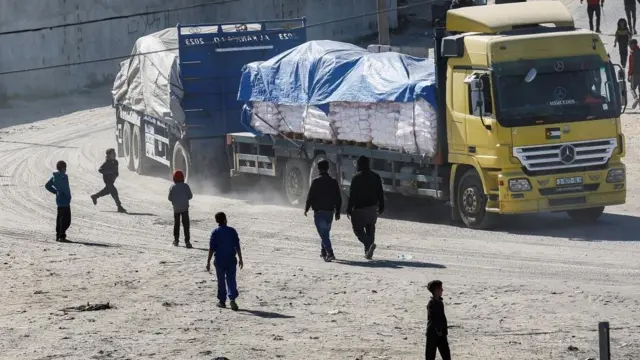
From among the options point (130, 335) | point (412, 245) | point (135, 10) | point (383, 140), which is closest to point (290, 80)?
point (383, 140)

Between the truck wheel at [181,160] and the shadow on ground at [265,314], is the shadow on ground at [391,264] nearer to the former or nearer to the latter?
the shadow on ground at [265,314]

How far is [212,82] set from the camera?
100 ft

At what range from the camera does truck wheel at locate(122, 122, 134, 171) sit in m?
36.1

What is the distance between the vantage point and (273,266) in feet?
72.7

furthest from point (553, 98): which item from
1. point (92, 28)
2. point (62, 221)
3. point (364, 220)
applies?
point (92, 28)

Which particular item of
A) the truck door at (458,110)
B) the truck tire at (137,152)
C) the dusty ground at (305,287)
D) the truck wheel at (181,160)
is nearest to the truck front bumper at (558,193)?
the dusty ground at (305,287)

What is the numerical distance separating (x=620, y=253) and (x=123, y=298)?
7.54 m

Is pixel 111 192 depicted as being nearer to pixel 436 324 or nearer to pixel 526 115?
pixel 526 115

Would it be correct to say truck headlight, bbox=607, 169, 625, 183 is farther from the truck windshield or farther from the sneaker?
the sneaker

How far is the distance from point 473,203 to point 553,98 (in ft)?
7.41

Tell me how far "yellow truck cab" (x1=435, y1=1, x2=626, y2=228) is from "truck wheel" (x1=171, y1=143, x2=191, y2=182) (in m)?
7.86

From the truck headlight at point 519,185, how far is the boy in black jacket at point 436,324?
935 cm

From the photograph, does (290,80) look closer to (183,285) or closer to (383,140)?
(383,140)

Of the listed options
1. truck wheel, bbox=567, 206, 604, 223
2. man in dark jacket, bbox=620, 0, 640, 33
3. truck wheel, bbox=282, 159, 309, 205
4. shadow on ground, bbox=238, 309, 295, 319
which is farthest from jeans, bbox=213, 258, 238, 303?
man in dark jacket, bbox=620, 0, 640, 33
